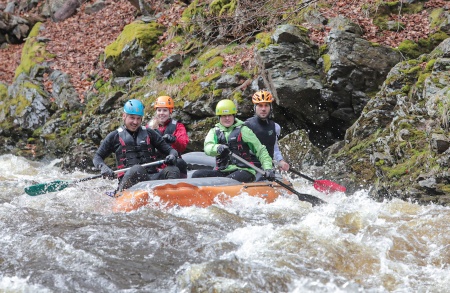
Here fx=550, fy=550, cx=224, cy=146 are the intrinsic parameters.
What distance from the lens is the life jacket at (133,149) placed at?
307 inches

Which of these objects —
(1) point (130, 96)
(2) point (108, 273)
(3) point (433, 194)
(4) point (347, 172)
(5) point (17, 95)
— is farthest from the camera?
(5) point (17, 95)

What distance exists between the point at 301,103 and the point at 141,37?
6827mm

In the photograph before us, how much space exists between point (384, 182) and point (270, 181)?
1.86m

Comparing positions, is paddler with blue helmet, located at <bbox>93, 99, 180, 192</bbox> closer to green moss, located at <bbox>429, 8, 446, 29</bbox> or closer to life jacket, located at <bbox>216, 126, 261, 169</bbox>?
life jacket, located at <bbox>216, 126, 261, 169</bbox>

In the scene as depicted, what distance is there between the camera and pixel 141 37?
53.0 ft

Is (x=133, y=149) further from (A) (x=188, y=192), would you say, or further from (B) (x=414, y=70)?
(B) (x=414, y=70)

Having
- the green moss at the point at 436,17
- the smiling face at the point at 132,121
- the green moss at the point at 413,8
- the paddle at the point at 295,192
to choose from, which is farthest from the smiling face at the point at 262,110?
the green moss at the point at 413,8

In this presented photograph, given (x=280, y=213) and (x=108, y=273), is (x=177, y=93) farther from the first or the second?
(x=108, y=273)

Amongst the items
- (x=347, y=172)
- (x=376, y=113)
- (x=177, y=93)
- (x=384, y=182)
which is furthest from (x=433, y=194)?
(x=177, y=93)

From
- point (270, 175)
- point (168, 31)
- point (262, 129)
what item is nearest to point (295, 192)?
point (270, 175)

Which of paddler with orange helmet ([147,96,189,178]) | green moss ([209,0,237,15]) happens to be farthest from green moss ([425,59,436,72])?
green moss ([209,0,237,15])

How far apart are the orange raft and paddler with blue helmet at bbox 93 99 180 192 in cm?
46

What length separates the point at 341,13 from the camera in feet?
42.0

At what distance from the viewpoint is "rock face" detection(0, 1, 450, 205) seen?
859 centimetres
